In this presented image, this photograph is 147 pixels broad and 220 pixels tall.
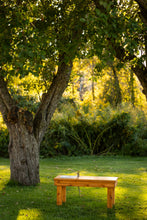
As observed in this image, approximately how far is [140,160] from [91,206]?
8.80 m

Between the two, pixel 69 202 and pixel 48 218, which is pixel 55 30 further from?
pixel 48 218

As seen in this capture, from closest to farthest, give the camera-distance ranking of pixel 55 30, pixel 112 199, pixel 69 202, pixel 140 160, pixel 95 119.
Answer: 1. pixel 112 199
2. pixel 69 202
3. pixel 55 30
4. pixel 140 160
5. pixel 95 119

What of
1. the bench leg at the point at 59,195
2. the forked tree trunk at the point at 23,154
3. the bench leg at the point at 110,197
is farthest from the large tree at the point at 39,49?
the bench leg at the point at 110,197

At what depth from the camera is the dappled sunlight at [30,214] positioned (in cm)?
566

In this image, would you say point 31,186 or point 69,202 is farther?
point 31,186

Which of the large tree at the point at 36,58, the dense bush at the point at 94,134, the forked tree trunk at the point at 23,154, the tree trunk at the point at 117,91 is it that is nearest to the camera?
the large tree at the point at 36,58

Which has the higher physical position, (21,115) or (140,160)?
(21,115)

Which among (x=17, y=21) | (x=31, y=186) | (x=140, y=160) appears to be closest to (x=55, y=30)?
(x=17, y=21)

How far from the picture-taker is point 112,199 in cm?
614

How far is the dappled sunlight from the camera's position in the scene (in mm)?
5656

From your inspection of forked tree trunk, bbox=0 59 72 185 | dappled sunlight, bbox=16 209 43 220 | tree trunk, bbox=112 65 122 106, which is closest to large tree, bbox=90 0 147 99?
forked tree trunk, bbox=0 59 72 185

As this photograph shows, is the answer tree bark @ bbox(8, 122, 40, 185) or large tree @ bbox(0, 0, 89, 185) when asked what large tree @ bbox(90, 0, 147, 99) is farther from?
tree bark @ bbox(8, 122, 40, 185)

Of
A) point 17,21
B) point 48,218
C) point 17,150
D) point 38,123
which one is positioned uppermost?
point 17,21

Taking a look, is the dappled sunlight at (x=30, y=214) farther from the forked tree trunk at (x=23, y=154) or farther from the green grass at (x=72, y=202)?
the forked tree trunk at (x=23, y=154)
